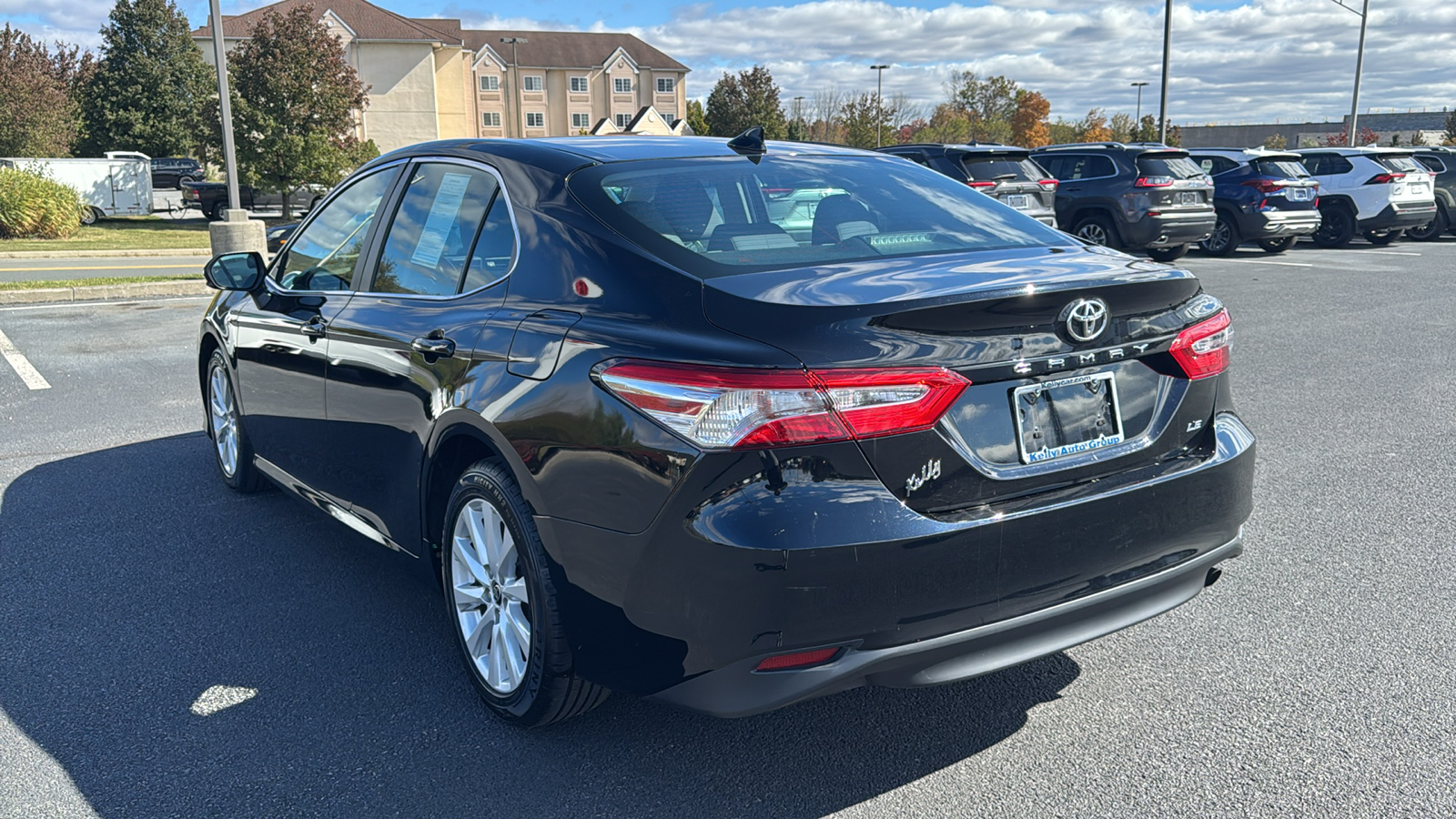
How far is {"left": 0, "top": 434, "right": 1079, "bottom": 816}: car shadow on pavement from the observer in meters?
2.84

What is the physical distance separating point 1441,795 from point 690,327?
6.97ft

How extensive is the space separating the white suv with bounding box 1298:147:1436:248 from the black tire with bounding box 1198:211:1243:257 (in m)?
2.93

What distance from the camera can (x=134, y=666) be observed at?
3.58m

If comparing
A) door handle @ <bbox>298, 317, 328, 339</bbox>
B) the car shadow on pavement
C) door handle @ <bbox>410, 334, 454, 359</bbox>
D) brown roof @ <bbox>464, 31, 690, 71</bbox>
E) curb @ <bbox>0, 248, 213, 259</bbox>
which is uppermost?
brown roof @ <bbox>464, 31, 690, 71</bbox>

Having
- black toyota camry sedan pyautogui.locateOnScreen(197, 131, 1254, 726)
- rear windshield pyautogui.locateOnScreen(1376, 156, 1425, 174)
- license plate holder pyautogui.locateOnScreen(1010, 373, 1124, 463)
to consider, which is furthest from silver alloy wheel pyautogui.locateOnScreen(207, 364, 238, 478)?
rear windshield pyautogui.locateOnScreen(1376, 156, 1425, 174)

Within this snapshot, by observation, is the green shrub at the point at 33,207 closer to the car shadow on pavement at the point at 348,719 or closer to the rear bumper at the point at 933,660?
the car shadow on pavement at the point at 348,719

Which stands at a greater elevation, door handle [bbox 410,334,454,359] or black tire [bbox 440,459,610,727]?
door handle [bbox 410,334,454,359]

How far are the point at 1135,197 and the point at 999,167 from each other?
2.64m

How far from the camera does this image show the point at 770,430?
2408 millimetres

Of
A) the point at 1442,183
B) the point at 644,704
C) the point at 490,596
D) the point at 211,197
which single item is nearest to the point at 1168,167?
the point at 1442,183

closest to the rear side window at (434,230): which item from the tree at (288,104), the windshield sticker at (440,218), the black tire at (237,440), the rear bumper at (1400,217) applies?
the windshield sticker at (440,218)

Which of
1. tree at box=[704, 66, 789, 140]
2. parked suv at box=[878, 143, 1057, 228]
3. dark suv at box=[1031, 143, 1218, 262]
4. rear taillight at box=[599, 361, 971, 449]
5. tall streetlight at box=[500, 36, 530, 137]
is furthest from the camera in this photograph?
tall streetlight at box=[500, 36, 530, 137]

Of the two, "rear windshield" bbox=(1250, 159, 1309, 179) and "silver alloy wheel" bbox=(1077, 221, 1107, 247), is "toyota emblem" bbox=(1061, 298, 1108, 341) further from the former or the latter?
"rear windshield" bbox=(1250, 159, 1309, 179)

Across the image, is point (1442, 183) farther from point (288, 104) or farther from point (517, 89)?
point (517, 89)
